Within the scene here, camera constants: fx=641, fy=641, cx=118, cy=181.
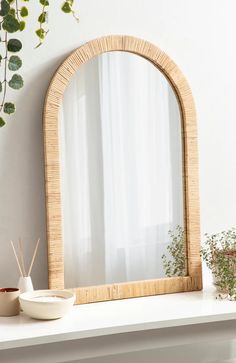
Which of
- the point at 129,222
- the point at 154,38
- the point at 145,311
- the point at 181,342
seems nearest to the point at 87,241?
the point at 129,222

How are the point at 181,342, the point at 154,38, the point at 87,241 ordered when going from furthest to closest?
the point at 154,38, the point at 87,241, the point at 181,342

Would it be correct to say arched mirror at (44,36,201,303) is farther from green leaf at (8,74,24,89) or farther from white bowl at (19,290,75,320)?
green leaf at (8,74,24,89)

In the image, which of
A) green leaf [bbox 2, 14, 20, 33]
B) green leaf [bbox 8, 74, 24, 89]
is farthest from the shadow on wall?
green leaf [bbox 2, 14, 20, 33]

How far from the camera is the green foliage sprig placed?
246cm

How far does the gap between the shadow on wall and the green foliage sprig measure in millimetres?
473

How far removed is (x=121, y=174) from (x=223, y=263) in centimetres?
50

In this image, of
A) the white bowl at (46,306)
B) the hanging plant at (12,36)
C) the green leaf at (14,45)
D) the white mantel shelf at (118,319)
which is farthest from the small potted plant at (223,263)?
the green leaf at (14,45)

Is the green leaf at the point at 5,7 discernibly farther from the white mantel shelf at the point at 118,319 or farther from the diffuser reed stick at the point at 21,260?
the white mantel shelf at the point at 118,319

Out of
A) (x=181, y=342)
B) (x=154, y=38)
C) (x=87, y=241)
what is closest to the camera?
(x=181, y=342)

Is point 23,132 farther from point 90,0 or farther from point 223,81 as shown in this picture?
point 223,81

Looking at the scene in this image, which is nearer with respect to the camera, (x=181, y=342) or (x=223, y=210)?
(x=181, y=342)

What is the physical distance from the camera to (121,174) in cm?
240

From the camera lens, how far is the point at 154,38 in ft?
8.20

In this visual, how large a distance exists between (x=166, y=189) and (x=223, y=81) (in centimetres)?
53
